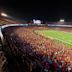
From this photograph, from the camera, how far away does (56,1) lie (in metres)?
3.78

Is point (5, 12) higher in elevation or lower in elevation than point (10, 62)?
higher

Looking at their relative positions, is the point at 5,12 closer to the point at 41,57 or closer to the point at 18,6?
the point at 18,6

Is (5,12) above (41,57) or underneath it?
above

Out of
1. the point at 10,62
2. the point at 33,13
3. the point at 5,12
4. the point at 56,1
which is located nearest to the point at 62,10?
Answer: the point at 56,1

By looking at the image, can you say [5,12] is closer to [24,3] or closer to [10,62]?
[24,3]

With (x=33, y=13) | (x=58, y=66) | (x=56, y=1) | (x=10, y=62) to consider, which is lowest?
(x=10, y=62)

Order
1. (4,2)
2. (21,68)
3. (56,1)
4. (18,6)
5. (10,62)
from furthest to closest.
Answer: (4,2) → (18,6) → (56,1) → (10,62) → (21,68)

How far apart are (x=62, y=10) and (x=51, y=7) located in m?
0.38

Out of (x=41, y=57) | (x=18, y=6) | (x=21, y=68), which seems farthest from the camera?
(x=18, y=6)

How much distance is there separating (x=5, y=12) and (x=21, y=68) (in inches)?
102

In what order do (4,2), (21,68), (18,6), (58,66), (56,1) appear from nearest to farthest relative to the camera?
1. (58,66)
2. (21,68)
3. (56,1)
4. (18,6)
5. (4,2)

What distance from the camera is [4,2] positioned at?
4441 millimetres

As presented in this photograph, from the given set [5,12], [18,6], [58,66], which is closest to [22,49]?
[58,66]

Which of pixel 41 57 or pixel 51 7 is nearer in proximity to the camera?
pixel 41 57
